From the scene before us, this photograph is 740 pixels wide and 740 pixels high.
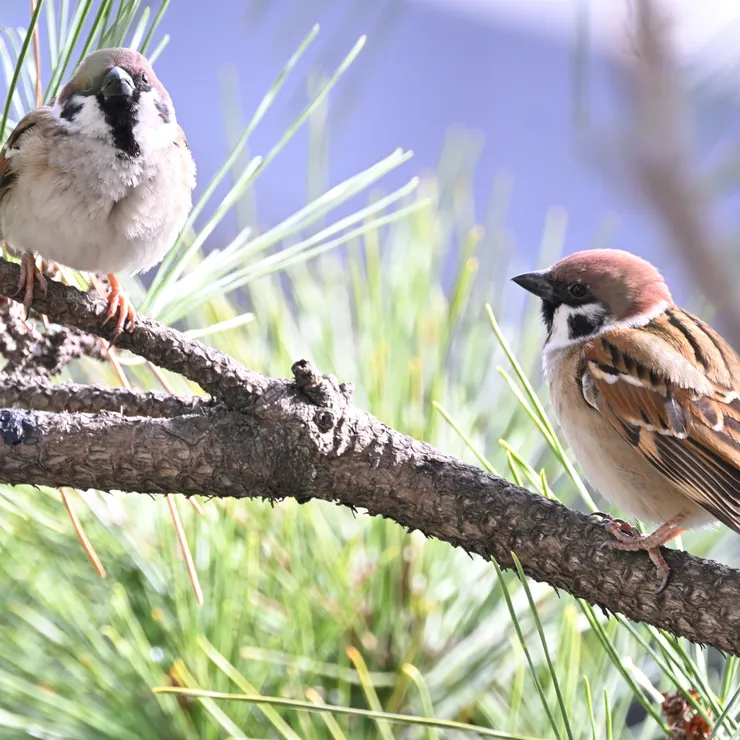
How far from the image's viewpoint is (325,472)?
0.63 metres

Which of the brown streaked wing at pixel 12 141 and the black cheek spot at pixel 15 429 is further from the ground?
the brown streaked wing at pixel 12 141

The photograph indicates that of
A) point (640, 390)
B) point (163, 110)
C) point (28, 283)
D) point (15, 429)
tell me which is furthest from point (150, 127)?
point (640, 390)

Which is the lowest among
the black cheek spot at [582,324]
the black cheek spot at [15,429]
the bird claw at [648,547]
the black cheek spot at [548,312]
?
the bird claw at [648,547]

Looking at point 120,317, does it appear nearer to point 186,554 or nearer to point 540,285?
point 186,554

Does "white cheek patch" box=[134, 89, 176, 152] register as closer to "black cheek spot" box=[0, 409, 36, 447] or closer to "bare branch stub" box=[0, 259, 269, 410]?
"bare branch stub" box=[0, 259, 269, 410]

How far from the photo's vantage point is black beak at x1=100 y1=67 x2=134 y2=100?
0.89 meters

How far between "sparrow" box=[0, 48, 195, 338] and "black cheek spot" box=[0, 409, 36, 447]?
10.7 inches

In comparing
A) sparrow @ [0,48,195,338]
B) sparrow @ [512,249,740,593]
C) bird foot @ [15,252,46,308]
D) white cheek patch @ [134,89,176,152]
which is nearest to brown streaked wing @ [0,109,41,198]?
sparrow @ [0,48,195,338]

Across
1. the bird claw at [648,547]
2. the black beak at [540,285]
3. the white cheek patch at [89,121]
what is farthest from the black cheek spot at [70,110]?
the bird claw at [648,547]

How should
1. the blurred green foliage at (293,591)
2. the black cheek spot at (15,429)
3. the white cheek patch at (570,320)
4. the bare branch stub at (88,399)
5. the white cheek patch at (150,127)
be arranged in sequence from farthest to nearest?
the white cheek patch at (570,320) → the white cheek patch at (150,127) → the blurred green foliage at (293,591) → the bare branch stub at (88,399) → the black cheek spot at (15,429)

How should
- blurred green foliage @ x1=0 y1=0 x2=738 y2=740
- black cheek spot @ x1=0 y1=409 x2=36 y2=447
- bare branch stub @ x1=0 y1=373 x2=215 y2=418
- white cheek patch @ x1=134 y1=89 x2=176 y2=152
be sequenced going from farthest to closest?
white cheek patch @ x1=134 y1=89 x2=176 y2=152, blurred green foliage @ x1=0 y1=0 x2=738 y2=740, bare branch stub @ x1=0 y1=373 x2=215 y2=418, black cheek spot @ x1=0 y1=409 x2=36 y2=447

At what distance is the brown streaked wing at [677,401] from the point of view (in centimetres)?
88

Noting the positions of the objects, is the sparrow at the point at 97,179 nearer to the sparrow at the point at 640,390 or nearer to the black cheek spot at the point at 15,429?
the black cheek spot at the point at 15,429

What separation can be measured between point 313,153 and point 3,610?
63 centimetres
